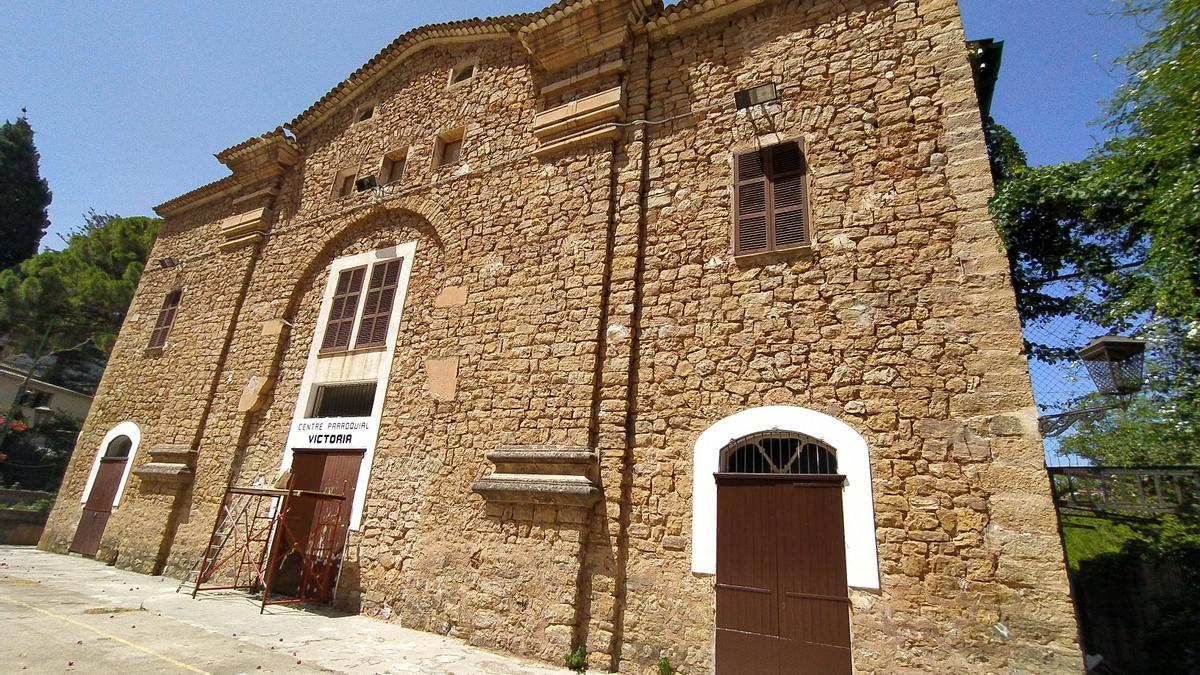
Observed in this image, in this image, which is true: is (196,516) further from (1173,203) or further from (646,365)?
(1173,203)

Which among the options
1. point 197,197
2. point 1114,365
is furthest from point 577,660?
point 197,197

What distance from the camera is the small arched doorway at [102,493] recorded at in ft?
34.9

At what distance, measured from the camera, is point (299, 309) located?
10.0 m

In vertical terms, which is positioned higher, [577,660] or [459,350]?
[459,350]

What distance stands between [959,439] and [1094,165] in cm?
338

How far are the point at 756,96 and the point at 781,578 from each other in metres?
5.12

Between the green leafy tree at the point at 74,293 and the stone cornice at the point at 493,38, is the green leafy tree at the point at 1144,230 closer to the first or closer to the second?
the stone cornice at the point at 493,38

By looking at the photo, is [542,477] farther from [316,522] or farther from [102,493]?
[102,493]

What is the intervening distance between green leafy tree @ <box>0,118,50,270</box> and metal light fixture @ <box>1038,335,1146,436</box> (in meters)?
41.0

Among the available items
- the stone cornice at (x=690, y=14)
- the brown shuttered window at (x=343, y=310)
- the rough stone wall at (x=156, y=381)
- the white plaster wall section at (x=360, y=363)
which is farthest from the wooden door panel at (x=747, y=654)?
the rough stone wall at (x=156, y=381)

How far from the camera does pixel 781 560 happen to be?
4.93 m

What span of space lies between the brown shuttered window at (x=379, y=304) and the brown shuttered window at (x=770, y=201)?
5.65 meters

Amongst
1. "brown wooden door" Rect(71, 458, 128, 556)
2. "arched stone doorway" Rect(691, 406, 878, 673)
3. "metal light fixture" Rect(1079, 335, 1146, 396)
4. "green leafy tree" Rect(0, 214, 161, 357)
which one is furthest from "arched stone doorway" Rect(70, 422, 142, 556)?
"metal light fixture" Rect(1079, 335, 1146, 396)

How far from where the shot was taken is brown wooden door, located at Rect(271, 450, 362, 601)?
7453 mm
